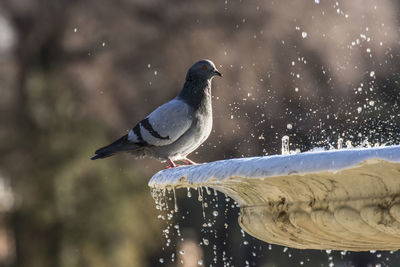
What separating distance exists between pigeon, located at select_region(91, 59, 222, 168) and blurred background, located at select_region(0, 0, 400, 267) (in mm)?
6419

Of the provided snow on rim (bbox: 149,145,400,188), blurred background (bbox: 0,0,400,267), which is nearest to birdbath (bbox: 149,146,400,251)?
snow on rim (bbox: 149,145,400,188)

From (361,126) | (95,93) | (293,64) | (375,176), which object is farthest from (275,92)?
(375,176)

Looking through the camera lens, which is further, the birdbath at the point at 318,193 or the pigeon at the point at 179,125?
the pigeon at the point at 179,125

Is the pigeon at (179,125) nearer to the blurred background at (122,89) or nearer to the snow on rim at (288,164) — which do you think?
the snow on rim at (288,164)

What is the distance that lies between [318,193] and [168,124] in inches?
81.8

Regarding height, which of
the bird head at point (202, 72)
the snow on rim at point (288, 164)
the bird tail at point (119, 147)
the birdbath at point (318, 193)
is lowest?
the birdbath at point (318, 193)

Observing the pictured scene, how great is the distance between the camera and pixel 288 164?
2766mm

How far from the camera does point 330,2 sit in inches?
508

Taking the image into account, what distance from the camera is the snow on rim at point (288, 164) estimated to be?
98.7 inches

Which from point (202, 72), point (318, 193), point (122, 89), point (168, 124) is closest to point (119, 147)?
point (168, 124)

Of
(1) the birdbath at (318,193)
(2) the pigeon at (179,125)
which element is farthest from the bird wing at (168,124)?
(1) the birdbath at (318,193)

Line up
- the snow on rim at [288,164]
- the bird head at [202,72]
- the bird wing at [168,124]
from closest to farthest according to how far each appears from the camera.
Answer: the snow on rim at [288,164] < the bird wing at [168,124] < the bird head at [202,72]

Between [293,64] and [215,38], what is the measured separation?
152 cm

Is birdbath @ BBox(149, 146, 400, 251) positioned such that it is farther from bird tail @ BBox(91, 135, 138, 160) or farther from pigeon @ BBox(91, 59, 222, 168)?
bird tail @ BBox(91, 135, 138, 160)
